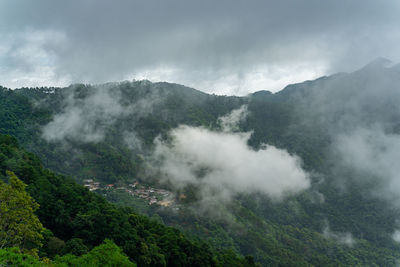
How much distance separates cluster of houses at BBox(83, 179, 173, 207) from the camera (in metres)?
74.8

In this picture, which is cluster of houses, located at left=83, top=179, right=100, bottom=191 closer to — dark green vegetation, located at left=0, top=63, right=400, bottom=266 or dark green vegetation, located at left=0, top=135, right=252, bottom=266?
dark green vegetation, located at left=0, top=63, right=400, bottom=266

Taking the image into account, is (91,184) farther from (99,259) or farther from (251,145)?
(251,145)

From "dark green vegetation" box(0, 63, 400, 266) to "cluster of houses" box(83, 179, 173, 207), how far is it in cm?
359

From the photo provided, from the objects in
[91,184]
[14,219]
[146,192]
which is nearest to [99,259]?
[14,219]

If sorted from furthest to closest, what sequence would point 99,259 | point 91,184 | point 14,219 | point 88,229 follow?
point 91,184
point 88,229
point 99,259
point 14,219

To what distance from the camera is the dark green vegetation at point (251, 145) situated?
29.0m

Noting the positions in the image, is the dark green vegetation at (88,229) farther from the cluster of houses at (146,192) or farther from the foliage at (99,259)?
the cluster of houses at (146,192)

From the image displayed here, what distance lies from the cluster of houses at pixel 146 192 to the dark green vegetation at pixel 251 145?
359 centimetres

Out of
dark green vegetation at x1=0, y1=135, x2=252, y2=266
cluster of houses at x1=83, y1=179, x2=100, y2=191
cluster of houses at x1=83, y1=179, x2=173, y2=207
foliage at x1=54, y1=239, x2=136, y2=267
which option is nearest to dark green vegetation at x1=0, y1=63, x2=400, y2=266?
dark green vegetation at x1=0, y1=135, x2=252, y2=266

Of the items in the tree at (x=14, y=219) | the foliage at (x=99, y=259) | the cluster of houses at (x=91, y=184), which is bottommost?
the cluster of houses at (x=91, y=184)

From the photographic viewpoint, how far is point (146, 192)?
267 ft

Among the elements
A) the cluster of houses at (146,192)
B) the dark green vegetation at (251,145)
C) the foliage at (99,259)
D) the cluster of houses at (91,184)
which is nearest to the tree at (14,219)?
the foliage at (99,259)

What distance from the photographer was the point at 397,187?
123 meters

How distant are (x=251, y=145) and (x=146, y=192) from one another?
83009 mm
